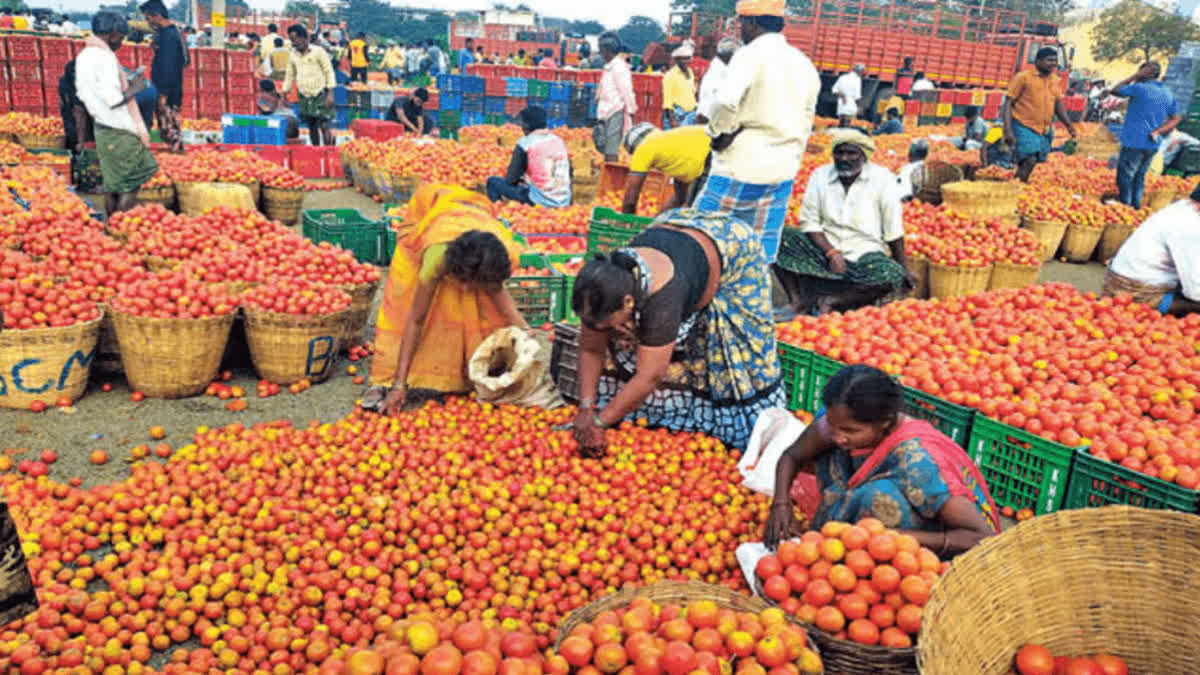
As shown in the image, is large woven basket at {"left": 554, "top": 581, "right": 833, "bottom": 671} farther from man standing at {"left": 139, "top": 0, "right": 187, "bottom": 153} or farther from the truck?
the truck

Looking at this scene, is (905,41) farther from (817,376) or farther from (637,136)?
(817,376)

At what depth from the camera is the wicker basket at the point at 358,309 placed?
6.16 meters

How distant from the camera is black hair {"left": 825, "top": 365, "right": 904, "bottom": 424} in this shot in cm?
316

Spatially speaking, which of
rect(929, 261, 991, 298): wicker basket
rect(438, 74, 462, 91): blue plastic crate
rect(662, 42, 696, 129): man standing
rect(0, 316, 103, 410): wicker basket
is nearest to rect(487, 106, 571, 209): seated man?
rect(929, 261, 991, 298): wicker basket

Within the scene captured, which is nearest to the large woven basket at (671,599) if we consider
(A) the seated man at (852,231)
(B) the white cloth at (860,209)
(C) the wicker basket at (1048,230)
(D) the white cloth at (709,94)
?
(D) the white cloth at (709,94)

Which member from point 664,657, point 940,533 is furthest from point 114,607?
point 940,533

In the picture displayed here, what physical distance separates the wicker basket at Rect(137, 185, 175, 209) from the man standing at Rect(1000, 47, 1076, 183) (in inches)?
409

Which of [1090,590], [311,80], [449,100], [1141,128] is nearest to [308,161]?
[311,80]

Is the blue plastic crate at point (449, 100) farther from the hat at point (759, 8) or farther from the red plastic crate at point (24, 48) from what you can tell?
the hat at point (759, 8)

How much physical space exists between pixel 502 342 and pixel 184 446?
6.18 ft

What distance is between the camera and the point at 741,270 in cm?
458

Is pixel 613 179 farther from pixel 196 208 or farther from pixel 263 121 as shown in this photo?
pixel 263 121

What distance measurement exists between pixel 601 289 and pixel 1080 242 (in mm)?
9332

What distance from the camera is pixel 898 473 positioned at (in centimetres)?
318
